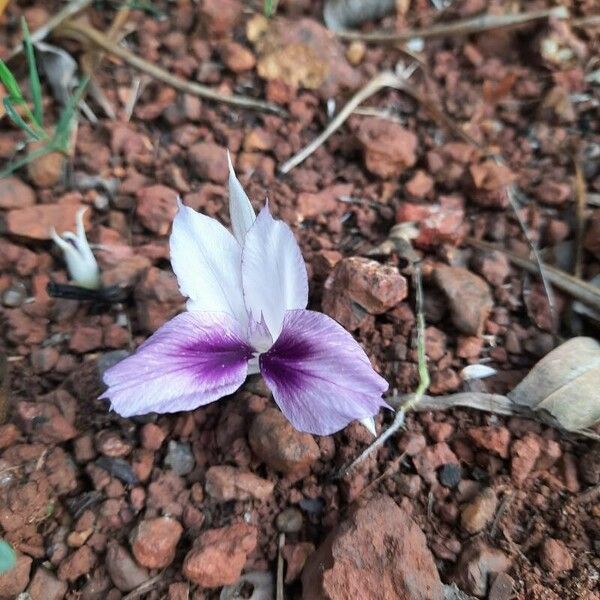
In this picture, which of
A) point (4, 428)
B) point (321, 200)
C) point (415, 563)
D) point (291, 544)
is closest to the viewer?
point (415, 563)

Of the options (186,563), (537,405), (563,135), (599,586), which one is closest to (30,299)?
(186,563)

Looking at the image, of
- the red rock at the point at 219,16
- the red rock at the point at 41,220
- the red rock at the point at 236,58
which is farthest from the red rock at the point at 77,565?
the red rock at the point at 219,16

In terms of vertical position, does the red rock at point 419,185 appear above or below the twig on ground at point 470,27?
below

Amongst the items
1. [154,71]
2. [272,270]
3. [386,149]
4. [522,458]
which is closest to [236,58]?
[154,71]

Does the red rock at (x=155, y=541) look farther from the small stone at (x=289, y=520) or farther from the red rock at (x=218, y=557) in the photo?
the small stone at (x=289, y=520)

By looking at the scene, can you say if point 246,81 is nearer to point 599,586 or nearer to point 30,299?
point 30,299
